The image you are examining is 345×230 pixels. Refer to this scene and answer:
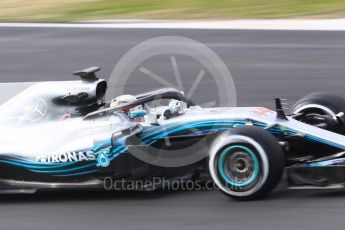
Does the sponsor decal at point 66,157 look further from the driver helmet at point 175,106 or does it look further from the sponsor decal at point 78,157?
the driver helmet at point 175,106

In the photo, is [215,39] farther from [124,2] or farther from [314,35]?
[124,2]

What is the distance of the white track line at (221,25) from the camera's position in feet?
54.2

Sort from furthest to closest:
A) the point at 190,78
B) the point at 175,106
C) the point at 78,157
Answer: the point at 190,78, the point at 175,106, the point at 78,157

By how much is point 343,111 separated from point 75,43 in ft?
29.5

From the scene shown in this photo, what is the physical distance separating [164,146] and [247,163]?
835 mm

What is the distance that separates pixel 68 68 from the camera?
1412cm

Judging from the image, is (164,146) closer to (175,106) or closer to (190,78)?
(175,106)

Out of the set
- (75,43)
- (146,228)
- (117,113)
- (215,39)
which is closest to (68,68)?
(75,43)

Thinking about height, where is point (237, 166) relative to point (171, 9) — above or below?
below

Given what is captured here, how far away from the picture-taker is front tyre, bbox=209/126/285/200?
21.3 ft

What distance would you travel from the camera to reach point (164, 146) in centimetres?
711

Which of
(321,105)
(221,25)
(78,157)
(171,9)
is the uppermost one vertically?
(171,9)

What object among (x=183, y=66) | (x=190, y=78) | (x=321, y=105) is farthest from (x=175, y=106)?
(x=183, y=66)

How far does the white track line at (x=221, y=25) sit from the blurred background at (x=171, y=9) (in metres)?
0.75
